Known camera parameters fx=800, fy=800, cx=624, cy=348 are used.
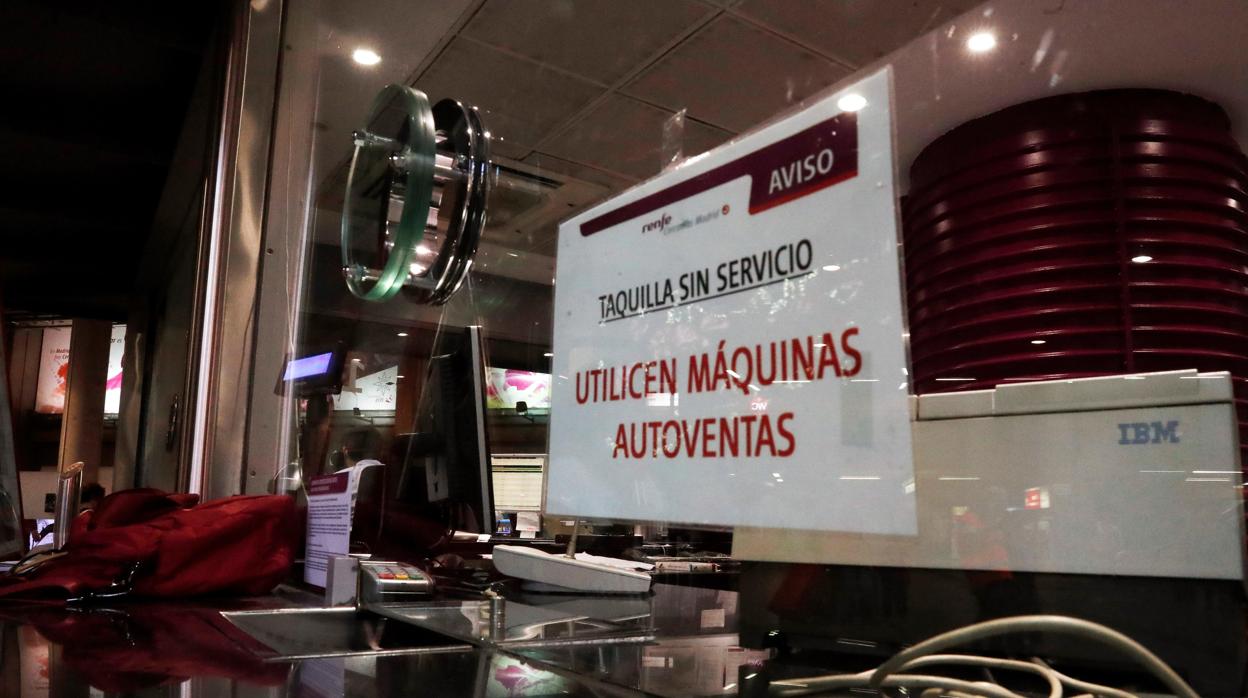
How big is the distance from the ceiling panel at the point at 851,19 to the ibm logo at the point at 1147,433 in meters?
0.57

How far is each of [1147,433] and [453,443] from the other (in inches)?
42.2

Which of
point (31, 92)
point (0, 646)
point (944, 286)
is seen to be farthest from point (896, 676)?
point (31, 92)

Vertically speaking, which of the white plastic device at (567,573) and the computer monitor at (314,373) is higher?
the computer monitor at (314,373)

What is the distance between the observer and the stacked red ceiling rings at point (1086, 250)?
1.66 feet

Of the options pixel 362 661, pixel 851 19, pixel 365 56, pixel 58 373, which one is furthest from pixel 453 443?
pixel 58 373

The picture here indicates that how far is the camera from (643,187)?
65 centimetres

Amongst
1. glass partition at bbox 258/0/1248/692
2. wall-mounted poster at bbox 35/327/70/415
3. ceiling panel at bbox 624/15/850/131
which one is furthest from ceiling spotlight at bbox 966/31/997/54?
wall-mounted poster at bbox 35/327/70/415

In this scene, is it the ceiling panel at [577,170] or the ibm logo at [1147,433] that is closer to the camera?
the ibm logo at [1147,433]

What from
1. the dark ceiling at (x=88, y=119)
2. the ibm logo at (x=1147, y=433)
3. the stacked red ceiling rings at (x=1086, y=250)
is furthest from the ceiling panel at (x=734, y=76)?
the dark ceiling at (x=88, y=119)

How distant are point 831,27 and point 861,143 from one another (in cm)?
83

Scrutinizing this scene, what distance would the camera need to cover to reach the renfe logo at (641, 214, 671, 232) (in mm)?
613

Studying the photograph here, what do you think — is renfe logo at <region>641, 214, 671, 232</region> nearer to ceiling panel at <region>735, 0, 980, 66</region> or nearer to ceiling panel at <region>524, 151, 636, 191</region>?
ceiling panel at <region>524, 151, 636, 191</region>

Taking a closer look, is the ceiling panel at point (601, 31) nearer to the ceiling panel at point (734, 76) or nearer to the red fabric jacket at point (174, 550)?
the ceiling panel at point (734, 76)

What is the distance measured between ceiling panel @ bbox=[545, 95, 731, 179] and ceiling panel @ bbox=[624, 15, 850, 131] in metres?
0.03
